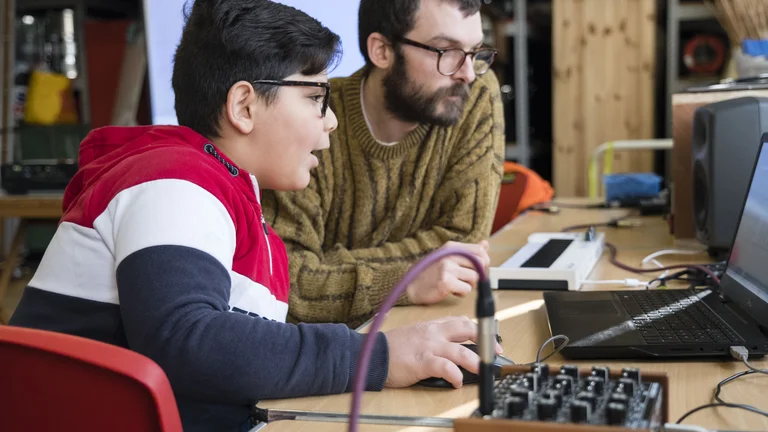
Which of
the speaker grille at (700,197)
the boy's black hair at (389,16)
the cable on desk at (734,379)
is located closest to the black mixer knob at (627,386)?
the cable on desk at (734,379)

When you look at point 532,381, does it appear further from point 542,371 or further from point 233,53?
point 233,53

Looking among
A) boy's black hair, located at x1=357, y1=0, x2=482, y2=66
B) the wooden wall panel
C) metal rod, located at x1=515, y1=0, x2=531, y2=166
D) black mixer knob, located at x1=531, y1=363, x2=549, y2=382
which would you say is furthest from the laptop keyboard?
metal rod, located at x1=515, y1=0, x2=531, y2=166

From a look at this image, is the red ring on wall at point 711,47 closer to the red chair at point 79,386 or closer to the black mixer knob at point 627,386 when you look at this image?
the black mixer knob at point 627,386

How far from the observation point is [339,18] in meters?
3.31

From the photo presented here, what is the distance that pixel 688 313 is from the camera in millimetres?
1151

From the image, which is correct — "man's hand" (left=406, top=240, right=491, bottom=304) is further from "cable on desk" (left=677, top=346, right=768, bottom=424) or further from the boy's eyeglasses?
"cable on desk" (left=677, top=346, right=768, bottom=424)

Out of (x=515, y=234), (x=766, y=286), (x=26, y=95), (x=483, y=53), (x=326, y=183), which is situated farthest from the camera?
(x=26, y=95)

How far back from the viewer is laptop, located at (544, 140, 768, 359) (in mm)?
1019

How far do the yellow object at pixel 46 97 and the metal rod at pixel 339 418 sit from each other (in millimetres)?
5123

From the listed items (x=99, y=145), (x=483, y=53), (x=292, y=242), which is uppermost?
(x=483, y=53)

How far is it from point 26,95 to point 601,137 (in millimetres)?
3834

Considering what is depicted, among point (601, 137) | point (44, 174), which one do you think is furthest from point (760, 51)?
point (44, 174)

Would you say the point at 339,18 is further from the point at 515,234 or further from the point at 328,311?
the point at 328,311

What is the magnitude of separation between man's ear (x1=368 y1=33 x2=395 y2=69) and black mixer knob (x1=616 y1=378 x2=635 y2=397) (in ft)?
4.24
